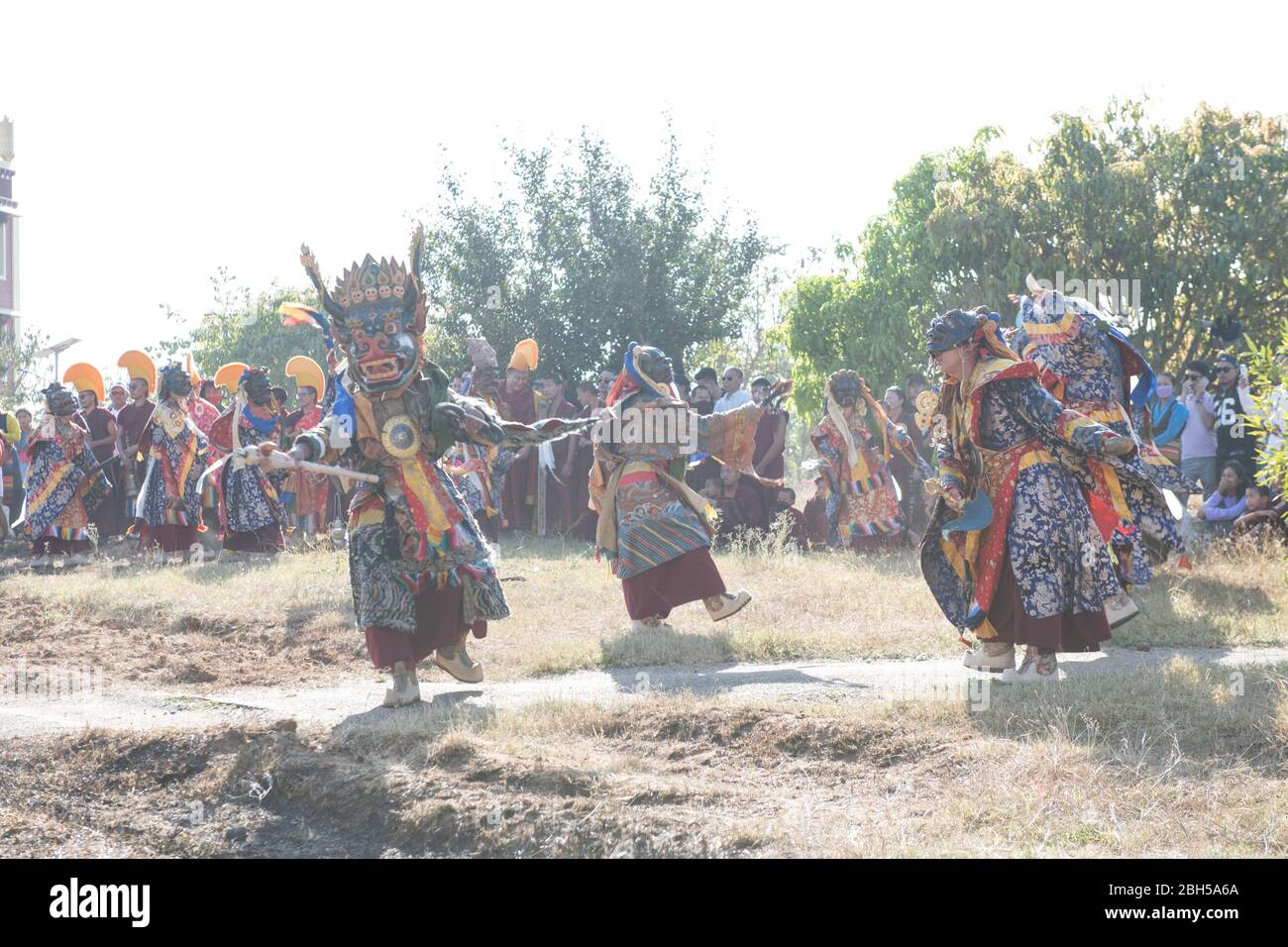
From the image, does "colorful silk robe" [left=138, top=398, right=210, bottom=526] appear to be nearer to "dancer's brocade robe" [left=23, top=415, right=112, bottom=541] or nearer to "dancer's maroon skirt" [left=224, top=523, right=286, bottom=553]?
"dancer's maroon skirt" [left=224, top=523, right=286, bottom=553]

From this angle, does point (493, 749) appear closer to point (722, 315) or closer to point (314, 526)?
point (314, 526)

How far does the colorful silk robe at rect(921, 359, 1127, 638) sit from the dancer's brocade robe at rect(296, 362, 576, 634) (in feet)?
7.16

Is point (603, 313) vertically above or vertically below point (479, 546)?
above

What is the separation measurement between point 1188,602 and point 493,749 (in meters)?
5.63

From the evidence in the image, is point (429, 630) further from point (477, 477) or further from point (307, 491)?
point (307, 491)

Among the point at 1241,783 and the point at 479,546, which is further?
the point at 479,546

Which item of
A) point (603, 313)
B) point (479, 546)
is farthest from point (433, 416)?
point (603, 313)

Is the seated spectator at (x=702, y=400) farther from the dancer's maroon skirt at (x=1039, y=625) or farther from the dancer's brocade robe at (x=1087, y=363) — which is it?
the dancer's maroon skirt at (x=1039, y=625)

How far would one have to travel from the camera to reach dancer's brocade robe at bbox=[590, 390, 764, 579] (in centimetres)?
997

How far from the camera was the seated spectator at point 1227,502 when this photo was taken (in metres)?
13.2

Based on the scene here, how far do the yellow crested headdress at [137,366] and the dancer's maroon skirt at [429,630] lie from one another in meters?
9.67

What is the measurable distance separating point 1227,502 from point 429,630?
7.94 meters

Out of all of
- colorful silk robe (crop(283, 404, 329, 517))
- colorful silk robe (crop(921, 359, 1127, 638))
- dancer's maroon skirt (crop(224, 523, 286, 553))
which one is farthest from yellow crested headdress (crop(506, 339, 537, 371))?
colorful silk robe (crop(921, 359, 1127, 638))

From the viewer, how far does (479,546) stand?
8.20 metres
